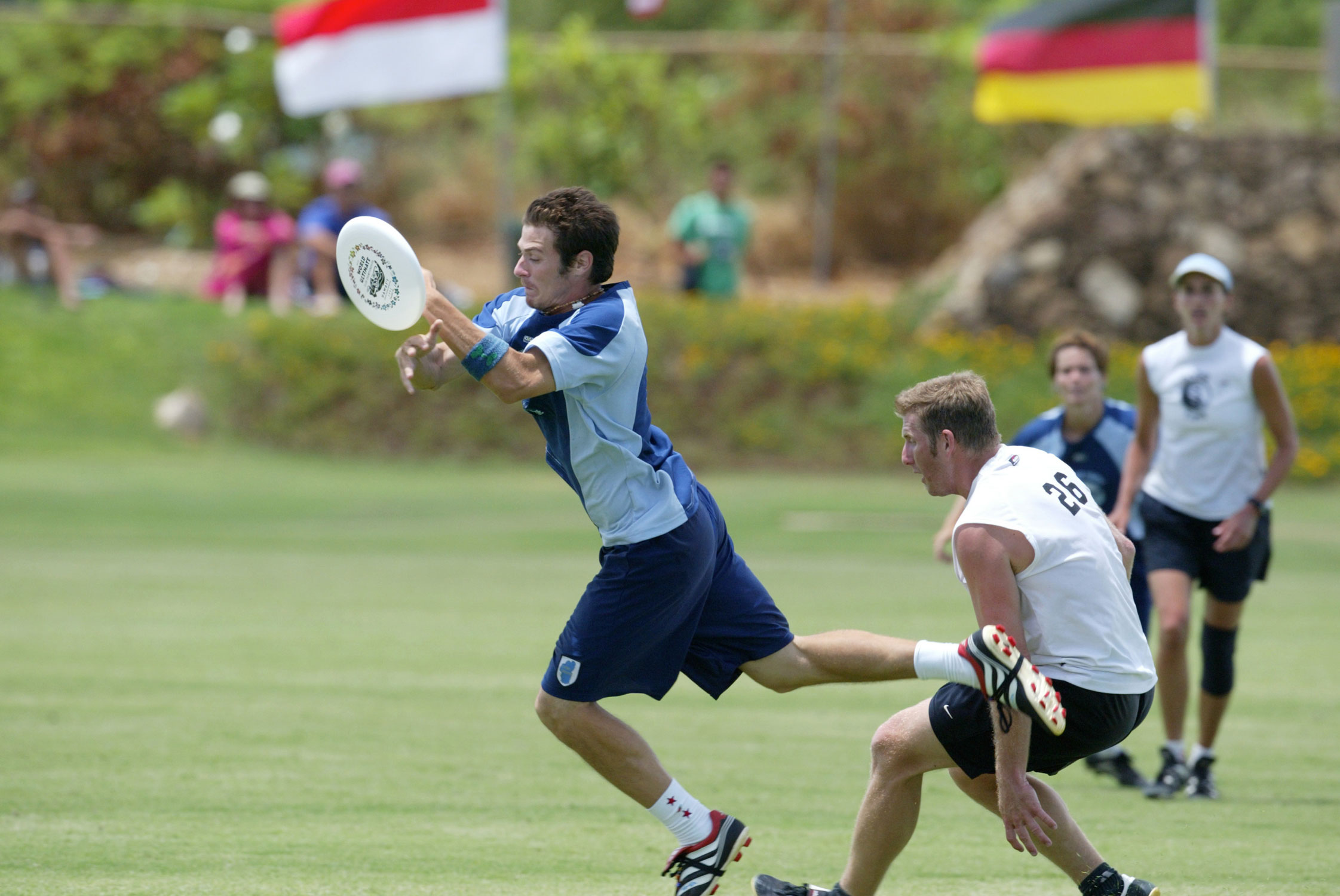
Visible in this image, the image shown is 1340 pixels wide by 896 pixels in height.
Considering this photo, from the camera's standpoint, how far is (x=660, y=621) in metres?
5.35

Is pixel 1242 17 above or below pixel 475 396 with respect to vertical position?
above

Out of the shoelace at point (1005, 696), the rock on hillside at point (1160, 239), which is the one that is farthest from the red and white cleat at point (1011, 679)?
the rock on hillside at point (1160, 239)

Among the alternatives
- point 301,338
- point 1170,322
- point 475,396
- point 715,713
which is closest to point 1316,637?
point 715,713

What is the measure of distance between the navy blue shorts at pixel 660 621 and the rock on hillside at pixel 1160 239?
53.5ft

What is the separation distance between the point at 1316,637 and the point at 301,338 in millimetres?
14173

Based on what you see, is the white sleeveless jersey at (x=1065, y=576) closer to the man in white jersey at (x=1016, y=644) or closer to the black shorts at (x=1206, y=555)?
the man in white jersey at (x=1016, y=644)

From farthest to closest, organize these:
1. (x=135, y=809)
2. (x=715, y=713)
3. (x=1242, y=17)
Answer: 1. (x=1242, y=17)
2. (x=715, y=713)
3. (x=135, y=809)

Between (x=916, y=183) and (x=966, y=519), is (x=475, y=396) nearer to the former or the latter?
(x=916, y=183)

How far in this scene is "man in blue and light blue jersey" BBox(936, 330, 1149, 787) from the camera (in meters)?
7.49

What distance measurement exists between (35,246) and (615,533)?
2092 centimetres

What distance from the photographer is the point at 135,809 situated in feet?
20.6

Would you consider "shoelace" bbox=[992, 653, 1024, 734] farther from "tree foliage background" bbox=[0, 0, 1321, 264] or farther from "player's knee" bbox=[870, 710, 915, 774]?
"tree foliage background" bbox=[0, 0, 1321, 264]

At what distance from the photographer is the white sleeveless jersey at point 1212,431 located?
298 inches

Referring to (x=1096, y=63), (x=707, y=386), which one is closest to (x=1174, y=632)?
(x=707, y=386)
